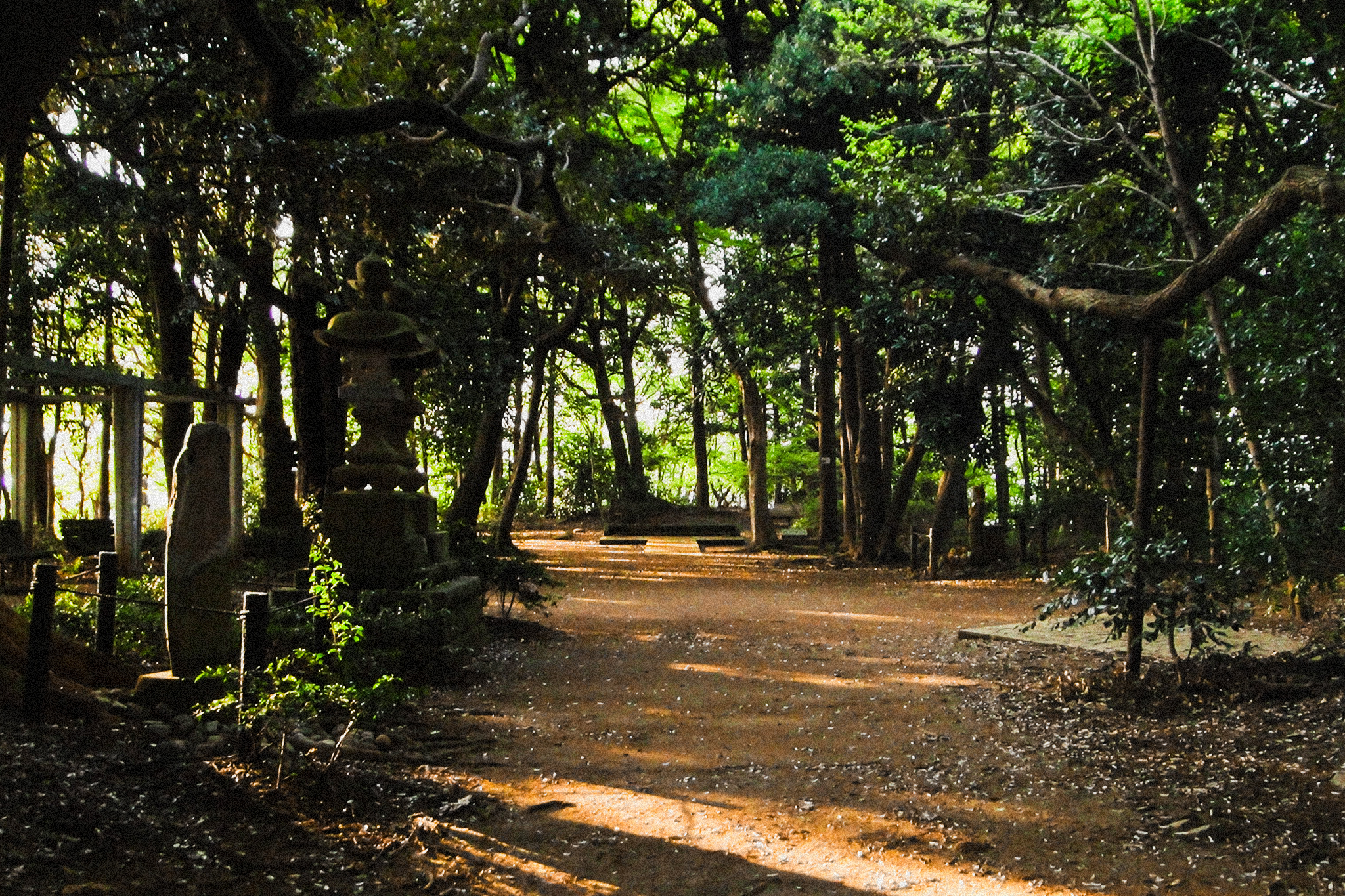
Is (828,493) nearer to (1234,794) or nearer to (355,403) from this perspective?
(355,403)

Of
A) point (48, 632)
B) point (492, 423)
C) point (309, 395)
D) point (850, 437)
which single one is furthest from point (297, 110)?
point (850, 437)

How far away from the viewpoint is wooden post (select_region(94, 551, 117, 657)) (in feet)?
24.6

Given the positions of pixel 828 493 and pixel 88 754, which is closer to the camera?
pixel 88 754

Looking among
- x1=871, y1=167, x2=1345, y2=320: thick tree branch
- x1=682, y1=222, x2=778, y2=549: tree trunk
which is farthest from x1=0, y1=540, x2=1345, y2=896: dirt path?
x1=682, y1=222, x2=778, y2=549: tree trunk

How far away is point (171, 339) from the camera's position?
1593 cm

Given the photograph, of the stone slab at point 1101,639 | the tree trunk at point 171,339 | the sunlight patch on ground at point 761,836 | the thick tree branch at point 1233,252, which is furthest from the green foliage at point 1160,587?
the tree trunk at point 171,339

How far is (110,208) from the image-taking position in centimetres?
974

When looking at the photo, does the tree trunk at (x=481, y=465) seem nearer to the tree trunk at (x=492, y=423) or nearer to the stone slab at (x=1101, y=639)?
the tree trunk at (x=492, y=423)

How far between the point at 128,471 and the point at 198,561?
28.1ft

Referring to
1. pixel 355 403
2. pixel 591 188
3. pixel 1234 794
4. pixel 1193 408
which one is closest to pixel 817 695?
pixel 1234 794

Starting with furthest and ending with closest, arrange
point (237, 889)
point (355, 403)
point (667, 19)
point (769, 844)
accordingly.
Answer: point (667, 19) → point (355, 403) → point (769, 844) → point (237, 889)

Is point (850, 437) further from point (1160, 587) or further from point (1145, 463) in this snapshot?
point (1160, 587)

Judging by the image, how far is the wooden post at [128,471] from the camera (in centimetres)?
1362

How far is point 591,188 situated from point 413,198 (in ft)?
12.4
